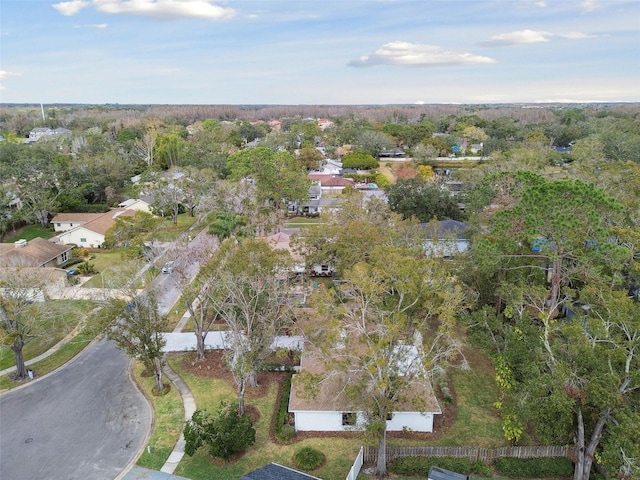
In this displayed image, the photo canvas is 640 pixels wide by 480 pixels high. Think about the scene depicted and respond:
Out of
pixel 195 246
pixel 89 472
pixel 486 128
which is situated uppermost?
pixel 486 128

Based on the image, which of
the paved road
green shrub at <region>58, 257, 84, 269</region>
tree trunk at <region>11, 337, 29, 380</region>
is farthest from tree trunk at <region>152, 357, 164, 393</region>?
green shrub at <region>58, 257, 84, 269</region>

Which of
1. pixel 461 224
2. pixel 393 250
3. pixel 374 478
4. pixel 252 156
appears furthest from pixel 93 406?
pixel 252 156

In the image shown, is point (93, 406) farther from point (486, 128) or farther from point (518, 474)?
point (486, 128)

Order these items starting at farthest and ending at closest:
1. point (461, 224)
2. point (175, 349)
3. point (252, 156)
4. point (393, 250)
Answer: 1. point (252, 156)
2. point (461, 224)
3. point (175, 349)
4. point (393, 250)

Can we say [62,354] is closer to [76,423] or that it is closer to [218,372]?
[76,423]

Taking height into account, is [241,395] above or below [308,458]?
above

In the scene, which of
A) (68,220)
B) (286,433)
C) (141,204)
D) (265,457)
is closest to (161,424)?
(265,457)

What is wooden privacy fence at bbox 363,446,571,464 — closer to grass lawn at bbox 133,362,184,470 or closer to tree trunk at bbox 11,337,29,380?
grass lawn at bbox 133,362,184,470
